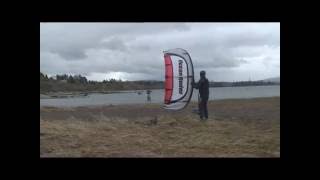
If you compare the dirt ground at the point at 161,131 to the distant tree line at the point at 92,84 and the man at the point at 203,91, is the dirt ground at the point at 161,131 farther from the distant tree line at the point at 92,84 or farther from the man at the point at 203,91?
the distant tree line at the point at 92,84

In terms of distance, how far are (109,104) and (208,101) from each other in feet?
3.40

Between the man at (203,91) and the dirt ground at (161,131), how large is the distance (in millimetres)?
62

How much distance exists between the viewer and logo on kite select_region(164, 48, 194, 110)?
5004 millimetres

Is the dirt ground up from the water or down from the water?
down

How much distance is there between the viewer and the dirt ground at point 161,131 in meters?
4.91

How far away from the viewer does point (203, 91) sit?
503 centimetres

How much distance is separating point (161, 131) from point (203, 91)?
60cm

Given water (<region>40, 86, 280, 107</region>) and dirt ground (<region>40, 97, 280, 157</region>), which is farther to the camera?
water (<region>40, 86, 280, 107</region>)

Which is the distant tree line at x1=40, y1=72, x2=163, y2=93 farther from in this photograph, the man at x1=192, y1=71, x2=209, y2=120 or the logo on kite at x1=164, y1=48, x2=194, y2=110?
the man at x1=192, y1=71, x2=209, y2=120

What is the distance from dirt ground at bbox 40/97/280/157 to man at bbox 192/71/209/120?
62 millimetres

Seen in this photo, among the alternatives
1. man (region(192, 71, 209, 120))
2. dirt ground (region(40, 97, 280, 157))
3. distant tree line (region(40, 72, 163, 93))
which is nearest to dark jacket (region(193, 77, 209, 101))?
man (region(192, 71, 209, 120))

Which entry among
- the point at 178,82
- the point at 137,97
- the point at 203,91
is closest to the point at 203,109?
the point at 203,91

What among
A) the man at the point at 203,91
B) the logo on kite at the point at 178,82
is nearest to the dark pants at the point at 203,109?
the man at the point at 203,91
